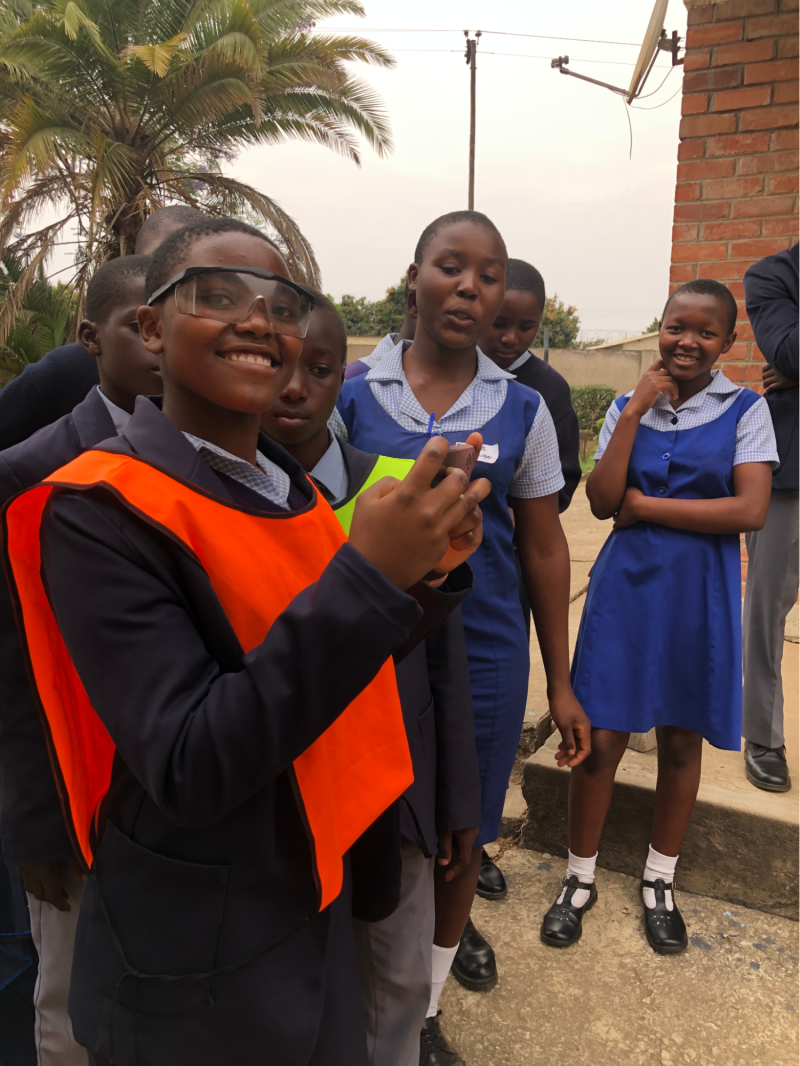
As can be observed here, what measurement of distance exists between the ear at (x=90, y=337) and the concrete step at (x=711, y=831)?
6.39 feet

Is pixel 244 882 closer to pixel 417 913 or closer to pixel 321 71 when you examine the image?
pixel 417 913

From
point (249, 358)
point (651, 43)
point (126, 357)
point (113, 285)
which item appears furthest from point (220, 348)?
point (651, 43)

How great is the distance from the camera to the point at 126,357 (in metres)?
1.63

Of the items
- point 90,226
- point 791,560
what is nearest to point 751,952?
point 791,560

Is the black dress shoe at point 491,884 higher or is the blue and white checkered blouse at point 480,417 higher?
the blue and white checkered blouse at point 480,417

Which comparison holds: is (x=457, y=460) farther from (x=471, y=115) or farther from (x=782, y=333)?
(x=471, y=115)

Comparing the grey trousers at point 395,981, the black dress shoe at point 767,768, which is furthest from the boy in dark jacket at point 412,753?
the black dress shoe at point 767,768

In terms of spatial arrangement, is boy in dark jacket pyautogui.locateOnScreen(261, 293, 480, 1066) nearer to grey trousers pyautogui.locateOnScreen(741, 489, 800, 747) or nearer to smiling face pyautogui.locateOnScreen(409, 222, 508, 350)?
smiling face pyautogui.locateOnScreen(409, 222, 508, 350)

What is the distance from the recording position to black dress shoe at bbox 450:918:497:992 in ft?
7.14

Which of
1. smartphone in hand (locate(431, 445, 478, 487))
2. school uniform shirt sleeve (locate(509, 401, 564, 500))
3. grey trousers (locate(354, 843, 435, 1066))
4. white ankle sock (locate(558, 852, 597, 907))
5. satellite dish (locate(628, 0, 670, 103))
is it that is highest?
satellite dish (locate(628, 0, 670, 103))

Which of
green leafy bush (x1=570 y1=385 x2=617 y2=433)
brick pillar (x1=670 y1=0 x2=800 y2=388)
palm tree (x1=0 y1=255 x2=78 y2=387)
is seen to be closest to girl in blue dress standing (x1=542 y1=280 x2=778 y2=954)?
brick pillar (x1=670 y1=0 x2=800 y2=388)

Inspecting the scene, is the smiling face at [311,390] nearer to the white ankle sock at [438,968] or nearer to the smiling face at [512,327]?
the smiling face at [512,327]

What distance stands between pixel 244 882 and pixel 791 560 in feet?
7.67

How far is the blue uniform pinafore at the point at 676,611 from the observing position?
2246mm
